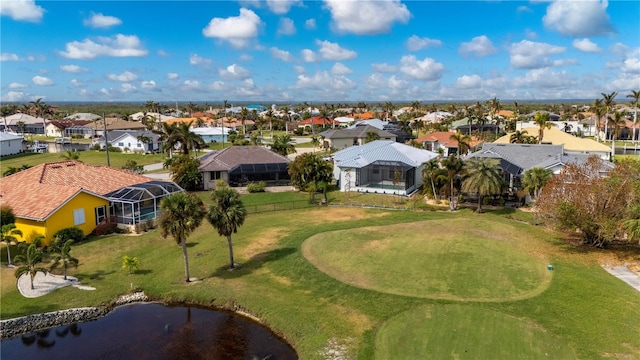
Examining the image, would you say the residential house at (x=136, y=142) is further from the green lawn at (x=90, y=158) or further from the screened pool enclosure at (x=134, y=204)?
the screened pool enclosure at (x=134, y=204)

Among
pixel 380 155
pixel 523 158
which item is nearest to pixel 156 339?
pixel 380 155

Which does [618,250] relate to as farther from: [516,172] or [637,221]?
[516,172]

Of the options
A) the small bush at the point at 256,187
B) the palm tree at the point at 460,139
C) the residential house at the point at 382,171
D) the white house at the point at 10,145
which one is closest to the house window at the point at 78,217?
the small bush at the point at 256,187

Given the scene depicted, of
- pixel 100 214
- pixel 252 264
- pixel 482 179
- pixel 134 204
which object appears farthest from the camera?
pixel 482 179

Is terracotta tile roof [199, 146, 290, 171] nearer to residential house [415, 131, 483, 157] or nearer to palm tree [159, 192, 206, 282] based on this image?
palm tree [159, 192, 206, 282]

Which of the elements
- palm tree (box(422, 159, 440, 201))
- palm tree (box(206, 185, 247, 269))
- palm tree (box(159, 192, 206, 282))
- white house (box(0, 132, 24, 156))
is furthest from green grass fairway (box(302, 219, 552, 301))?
white house (box(0, 132, 24, 156))

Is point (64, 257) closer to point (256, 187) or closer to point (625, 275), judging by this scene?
point (256, 187)

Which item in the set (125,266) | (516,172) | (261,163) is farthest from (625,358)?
(261,163)
